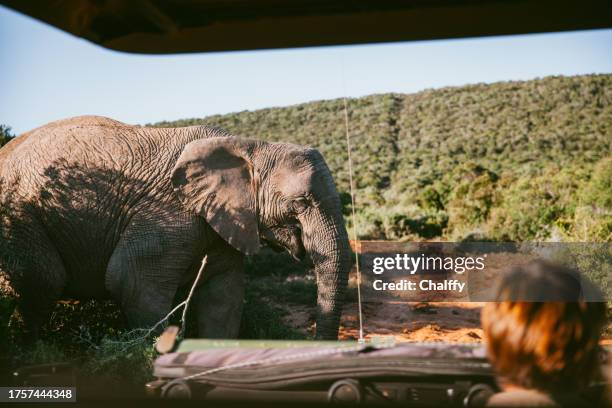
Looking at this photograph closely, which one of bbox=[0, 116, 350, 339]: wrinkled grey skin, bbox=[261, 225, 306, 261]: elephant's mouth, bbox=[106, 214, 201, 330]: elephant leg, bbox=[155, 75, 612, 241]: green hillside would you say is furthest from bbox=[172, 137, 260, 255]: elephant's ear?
bbox=[155, 75, 612, 241]: green hillside

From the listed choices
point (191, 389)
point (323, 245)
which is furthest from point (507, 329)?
point (323, 245)

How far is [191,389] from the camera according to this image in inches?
135

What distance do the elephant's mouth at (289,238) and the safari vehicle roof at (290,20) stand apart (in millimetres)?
2562

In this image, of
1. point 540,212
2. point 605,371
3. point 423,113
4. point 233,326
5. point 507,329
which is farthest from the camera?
point 423,113

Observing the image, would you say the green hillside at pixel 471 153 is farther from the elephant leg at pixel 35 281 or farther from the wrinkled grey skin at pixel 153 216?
the elephant leg at pixel 35 281

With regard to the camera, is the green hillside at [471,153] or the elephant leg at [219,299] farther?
the green hillside at [471,153]

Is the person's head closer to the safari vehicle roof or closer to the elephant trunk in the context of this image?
the safari vehicle roof

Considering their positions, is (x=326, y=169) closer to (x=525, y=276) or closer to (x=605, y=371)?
(x=605, y=371)

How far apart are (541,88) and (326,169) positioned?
451 inches

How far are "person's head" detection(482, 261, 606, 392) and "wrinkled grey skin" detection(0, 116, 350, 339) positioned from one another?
156 inches

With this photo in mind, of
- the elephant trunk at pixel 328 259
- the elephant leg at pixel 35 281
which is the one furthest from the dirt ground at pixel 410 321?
the elephant leg at pixel 35 281

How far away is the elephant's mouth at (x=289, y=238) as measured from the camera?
5977mm
